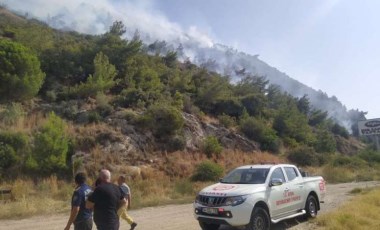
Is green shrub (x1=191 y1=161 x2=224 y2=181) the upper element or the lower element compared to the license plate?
upper

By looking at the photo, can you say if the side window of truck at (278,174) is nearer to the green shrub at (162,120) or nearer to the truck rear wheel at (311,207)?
the truck rear wheel at (311,207)

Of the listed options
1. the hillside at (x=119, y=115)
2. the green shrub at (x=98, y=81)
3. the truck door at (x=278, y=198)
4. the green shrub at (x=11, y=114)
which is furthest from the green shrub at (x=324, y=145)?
the truck door at (x=278, y=198)

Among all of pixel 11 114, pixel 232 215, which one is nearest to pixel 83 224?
pixel 232 215

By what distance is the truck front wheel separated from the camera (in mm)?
9469

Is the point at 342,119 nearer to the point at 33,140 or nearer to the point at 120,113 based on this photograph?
the point at 120,113

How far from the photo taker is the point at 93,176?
2523cm

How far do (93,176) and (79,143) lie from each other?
341cm

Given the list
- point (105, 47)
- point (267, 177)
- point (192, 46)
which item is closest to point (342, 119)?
point (192, 46)

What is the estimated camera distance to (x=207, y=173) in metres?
27.9

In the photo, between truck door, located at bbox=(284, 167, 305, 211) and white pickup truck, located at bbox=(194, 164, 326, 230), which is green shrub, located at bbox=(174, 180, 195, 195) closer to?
white pickup truck, located at bbox=(194, 164, 326, 230)

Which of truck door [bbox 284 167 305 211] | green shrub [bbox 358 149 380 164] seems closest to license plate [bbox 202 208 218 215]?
truck door [bbox 284 167 305 211]

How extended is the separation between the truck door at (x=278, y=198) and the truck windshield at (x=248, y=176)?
0.26 m

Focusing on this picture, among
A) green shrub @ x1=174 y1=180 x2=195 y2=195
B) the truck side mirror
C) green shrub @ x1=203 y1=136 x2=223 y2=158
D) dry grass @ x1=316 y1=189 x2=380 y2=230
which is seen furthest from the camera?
green shrub @ x1=203 y1=136 x2=223 y2=158

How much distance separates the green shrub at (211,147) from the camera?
34.2m
